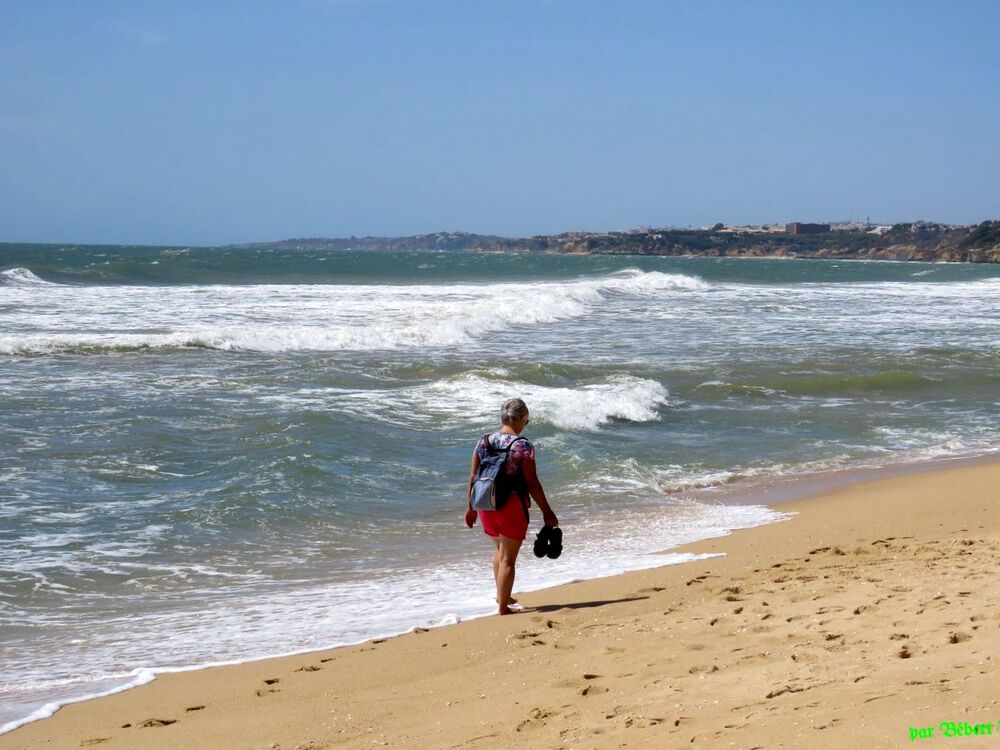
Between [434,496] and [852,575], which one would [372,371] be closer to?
[434,496]

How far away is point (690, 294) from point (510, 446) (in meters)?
43.8

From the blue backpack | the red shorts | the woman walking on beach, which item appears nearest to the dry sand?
the woman walking on beach

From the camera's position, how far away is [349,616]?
6551 mm

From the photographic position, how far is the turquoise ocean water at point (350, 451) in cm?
674

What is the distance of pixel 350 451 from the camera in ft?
38.5

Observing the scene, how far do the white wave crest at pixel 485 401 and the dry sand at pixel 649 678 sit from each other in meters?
7.22

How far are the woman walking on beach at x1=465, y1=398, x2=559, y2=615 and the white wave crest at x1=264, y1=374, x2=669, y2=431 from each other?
286 inches

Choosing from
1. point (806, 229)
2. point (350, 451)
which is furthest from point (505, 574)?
point (806, 229)

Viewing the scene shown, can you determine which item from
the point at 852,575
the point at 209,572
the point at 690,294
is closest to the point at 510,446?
the point at 852,575

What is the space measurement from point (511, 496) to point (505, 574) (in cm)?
44

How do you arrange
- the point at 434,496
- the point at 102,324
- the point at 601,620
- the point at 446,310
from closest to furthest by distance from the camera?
1. the point at 601,620
2. the point at 434,496
3. the point at 102,324
4. the point at 446,310

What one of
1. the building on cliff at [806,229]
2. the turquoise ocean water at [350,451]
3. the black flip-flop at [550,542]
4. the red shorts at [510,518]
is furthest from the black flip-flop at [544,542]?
the building on cliff at [806,229]

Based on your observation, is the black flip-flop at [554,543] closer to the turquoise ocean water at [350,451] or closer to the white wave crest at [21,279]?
the turquoise ocean water at [350,451]

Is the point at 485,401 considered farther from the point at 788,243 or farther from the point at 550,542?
the point at 788,243
